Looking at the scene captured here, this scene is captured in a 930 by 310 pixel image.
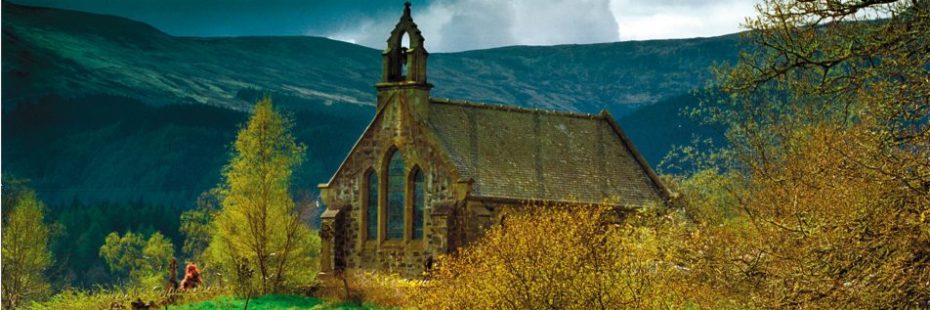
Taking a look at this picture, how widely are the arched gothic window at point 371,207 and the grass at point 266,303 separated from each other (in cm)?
1014

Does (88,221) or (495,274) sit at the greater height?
(495,274)

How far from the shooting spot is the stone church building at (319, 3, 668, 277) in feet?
195

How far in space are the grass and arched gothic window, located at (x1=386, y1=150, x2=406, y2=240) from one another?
32.0 ft

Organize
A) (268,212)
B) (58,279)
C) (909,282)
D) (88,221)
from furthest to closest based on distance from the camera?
1. (88,221)
2. (58,279)
3. (268,212)
4. (909,282)

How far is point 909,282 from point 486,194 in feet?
125

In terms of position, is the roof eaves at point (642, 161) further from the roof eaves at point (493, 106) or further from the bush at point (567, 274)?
the bush at point (567, 274)

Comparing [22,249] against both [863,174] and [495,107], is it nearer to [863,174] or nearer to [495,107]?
[495,107]

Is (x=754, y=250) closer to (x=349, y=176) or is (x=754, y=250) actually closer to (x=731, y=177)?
(x=731, y=177)

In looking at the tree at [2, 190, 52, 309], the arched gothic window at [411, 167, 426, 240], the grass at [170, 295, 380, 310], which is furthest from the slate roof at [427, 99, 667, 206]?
the tree at [2, 190, 52, 309]

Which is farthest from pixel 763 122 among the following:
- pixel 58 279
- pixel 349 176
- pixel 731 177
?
pixel 58 279

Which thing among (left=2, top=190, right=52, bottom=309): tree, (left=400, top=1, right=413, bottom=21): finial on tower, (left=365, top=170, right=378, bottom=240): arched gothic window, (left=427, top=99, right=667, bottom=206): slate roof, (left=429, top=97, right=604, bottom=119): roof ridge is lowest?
(left=2, top=190, right=52, bottom=309): tree

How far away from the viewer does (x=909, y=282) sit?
21453 mm

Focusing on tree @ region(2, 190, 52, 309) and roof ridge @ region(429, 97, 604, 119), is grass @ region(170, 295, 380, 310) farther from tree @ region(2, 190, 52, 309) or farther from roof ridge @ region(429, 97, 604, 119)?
tree @ region(2, 190, 52, 309)

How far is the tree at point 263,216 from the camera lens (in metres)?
53.8
